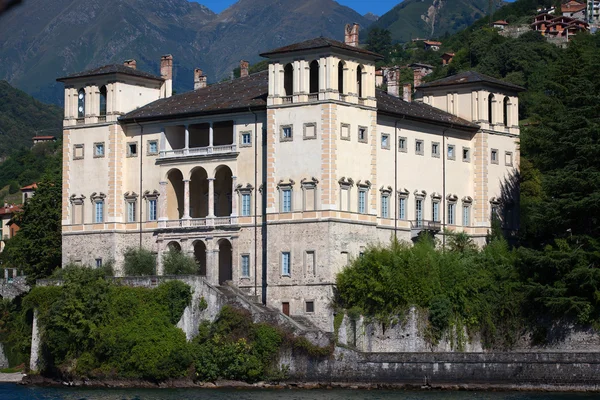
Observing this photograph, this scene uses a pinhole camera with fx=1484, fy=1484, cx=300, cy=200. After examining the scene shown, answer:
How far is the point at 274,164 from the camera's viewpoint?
225 ft

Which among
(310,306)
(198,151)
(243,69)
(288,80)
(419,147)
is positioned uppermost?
(243,69)

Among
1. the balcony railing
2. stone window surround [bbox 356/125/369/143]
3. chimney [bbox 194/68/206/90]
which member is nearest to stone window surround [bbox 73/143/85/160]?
the balcony railing

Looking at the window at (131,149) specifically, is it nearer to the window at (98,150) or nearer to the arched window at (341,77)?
the window at (98,150)

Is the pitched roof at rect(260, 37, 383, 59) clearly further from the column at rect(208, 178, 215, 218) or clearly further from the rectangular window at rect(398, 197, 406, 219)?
the rectangular window at rect(398, 197, 406, 219)

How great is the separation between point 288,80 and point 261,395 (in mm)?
17005

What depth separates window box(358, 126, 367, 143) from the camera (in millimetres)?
68812

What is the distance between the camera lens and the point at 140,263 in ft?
232

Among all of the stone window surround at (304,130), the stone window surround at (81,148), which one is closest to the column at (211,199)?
the stone window surround at (304,130)

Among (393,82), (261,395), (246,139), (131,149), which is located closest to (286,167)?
(246,139)

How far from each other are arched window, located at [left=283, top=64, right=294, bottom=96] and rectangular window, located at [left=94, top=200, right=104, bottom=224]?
11961 mm

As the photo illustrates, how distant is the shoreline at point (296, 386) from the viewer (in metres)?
57.8

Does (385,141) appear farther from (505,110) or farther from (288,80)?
(505,110)

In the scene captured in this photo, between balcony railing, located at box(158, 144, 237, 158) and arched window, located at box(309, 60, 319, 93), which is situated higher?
arched window, located at box(309, 60, 319, 93)

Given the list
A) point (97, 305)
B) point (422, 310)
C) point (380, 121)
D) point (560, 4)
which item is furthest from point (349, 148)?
point (560, 4)
